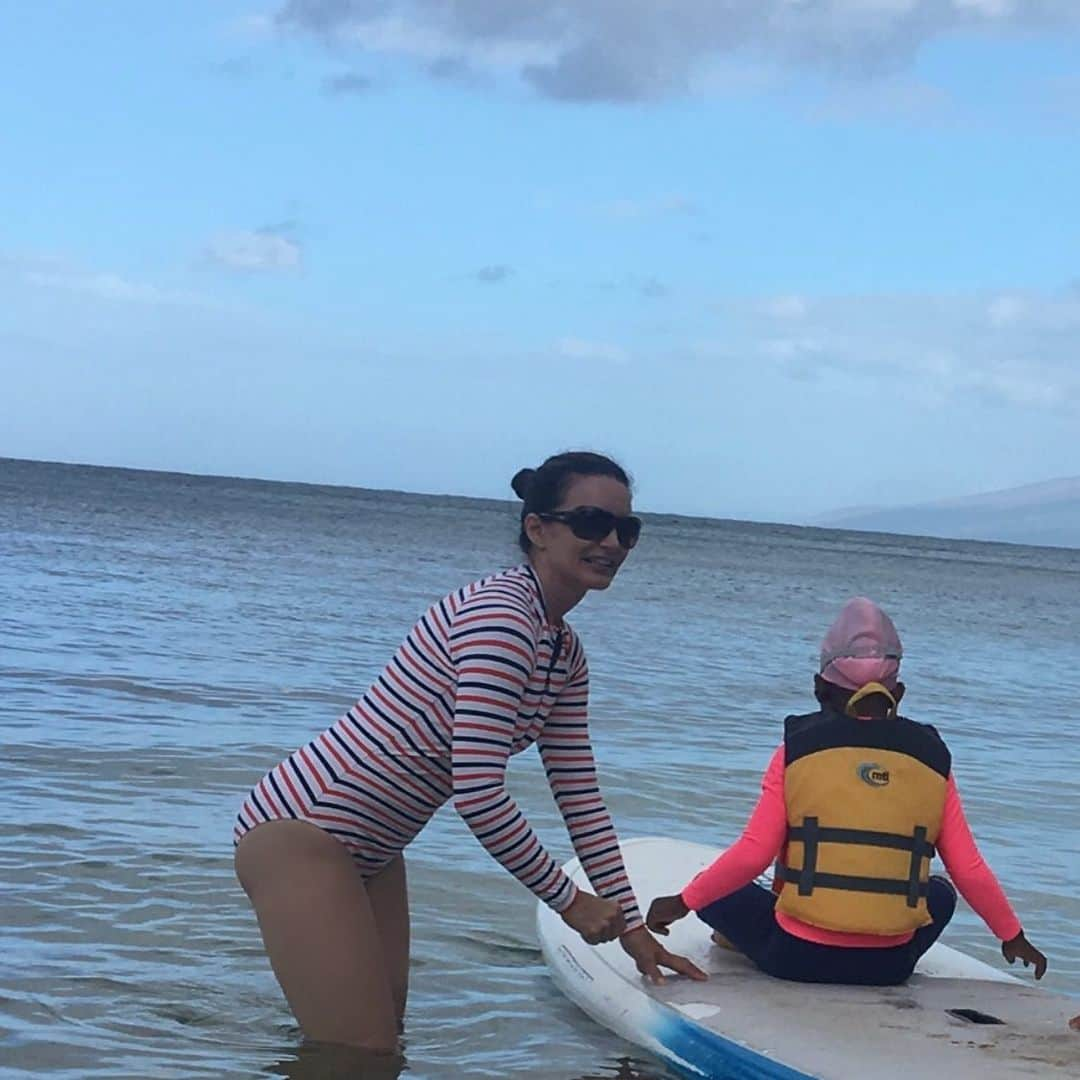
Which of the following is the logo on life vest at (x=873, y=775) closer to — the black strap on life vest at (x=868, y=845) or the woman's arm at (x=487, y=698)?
the black strap on life vest at (x=868, y=845)

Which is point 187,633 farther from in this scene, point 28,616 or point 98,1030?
point 98,1030

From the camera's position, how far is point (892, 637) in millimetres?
4258

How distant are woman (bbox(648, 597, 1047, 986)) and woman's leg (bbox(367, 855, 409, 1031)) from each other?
0.76 meters

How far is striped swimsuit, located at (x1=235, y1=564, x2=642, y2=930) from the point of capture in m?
3.63

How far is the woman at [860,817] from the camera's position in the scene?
424 centimetres

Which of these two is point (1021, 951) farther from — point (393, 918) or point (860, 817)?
point (393, 918)

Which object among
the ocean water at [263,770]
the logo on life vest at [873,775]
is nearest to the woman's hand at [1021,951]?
the logo on life vest at [873,775]

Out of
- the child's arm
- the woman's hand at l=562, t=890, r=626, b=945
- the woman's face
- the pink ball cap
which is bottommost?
the woman's hand at l=562, t=890, r=626, b=945

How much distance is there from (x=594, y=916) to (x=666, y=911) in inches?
26.5

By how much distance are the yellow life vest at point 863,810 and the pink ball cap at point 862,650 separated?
11cm

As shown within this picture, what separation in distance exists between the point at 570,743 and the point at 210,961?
6.73ft

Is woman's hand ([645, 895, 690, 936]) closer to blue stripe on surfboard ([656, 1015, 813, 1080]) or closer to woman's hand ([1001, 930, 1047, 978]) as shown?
blue stripe on surfboard ([656, 1015, 813, 1080])

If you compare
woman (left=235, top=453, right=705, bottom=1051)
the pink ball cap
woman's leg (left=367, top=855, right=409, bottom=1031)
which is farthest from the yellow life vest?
woman's leg (left=367, top=855, right=409, bottom=1031)

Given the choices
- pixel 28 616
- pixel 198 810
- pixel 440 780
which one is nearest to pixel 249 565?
pixel 28 616
